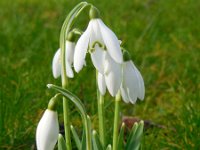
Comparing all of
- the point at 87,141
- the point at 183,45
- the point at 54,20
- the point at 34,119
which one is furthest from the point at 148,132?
the point at 54,20

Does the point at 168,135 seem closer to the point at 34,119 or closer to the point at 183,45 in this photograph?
the point at 34,119

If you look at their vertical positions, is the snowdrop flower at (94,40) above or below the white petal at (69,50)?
above

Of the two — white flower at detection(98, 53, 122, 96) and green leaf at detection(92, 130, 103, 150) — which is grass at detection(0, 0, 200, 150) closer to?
green leaf at detection(92, 130, 103, 150)

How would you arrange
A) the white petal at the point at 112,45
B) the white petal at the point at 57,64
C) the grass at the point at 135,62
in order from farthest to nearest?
the grass at the point at 135,62, the white petal at the point at 57,64, the white petal at the point at 112,45

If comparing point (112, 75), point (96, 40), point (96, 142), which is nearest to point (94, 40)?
point (96, 40)

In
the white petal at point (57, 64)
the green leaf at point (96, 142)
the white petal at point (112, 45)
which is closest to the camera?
the white petal at point (112, 45)

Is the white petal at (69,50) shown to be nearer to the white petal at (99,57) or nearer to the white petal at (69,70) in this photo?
the white petal at (69,70)

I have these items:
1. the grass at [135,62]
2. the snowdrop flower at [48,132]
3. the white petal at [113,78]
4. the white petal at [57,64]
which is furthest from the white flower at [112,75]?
the grass at [135,62]
